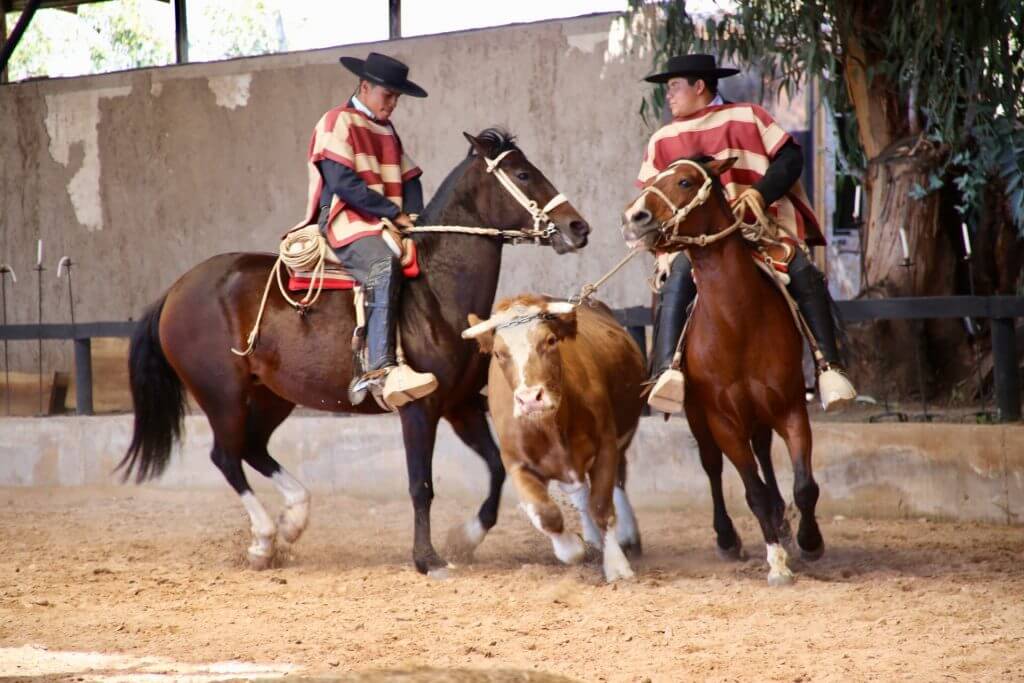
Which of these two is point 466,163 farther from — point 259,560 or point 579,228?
point 259,560

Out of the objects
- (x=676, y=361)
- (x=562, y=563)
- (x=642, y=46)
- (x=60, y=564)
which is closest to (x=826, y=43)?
(x=642, y=46)

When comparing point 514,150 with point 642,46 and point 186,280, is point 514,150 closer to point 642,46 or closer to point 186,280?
point 186,280

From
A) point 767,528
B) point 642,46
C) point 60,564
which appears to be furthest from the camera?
point 642,46

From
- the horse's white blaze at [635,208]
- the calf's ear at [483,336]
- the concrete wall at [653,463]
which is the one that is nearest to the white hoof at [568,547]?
the calf's ear at [483,336]

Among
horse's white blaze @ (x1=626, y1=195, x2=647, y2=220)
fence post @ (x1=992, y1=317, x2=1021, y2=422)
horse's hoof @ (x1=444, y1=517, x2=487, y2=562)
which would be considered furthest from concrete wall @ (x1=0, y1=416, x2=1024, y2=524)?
horse's white blaze @ (x1=626, y1=195, x2=647, y2=220)

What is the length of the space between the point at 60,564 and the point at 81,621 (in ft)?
5.27

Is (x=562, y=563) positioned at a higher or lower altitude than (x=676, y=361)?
lower

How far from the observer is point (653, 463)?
334 inches

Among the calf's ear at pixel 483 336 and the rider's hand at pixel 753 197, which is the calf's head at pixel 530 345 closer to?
the calf's ear at pixel 483 336

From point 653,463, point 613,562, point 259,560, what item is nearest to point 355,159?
point 259,560

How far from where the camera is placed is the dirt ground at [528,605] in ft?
15.1

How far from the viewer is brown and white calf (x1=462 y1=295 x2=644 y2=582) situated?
5.86 m

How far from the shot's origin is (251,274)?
7348 millimetres

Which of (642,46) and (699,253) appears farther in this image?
(642,46)
